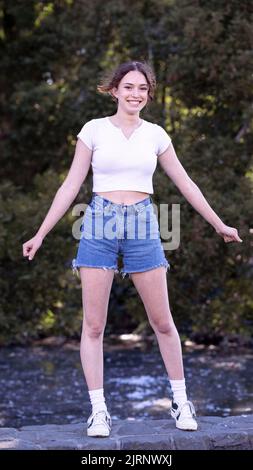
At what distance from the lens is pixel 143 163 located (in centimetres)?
430

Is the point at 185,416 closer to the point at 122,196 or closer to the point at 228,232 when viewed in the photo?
the point at 228,232

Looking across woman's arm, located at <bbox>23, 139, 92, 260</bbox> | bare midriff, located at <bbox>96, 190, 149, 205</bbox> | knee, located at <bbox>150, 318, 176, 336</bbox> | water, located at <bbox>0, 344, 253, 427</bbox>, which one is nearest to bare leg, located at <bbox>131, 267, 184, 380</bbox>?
knee, located at <bbox>150, 318, 176, 336</bbox>

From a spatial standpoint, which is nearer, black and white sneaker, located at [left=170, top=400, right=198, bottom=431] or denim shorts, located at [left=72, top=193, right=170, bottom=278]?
denim shorts, located at [left=72, top=193, right=170, bottom=278]

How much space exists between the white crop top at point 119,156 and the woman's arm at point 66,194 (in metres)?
0.05

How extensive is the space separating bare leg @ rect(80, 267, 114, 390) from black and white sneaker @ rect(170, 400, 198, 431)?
429 mm

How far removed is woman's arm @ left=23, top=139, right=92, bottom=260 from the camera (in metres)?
4.34

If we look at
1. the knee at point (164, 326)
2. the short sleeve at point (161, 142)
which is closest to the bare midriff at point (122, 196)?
the short sleeve at point (161, 142)

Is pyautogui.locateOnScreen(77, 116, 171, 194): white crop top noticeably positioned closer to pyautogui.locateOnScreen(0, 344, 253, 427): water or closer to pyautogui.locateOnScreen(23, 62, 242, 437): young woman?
pyautogui.locateOnScreen(23, 62, 242, 437): young woman

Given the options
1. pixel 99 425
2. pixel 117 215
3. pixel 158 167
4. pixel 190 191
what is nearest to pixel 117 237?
pixel 117 215

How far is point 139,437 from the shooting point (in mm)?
4535

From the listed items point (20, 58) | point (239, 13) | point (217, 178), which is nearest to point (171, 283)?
point (217, 178)

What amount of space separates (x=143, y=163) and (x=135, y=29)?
5226 mm

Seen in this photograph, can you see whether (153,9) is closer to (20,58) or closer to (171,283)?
(20,58)

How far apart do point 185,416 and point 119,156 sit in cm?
136
